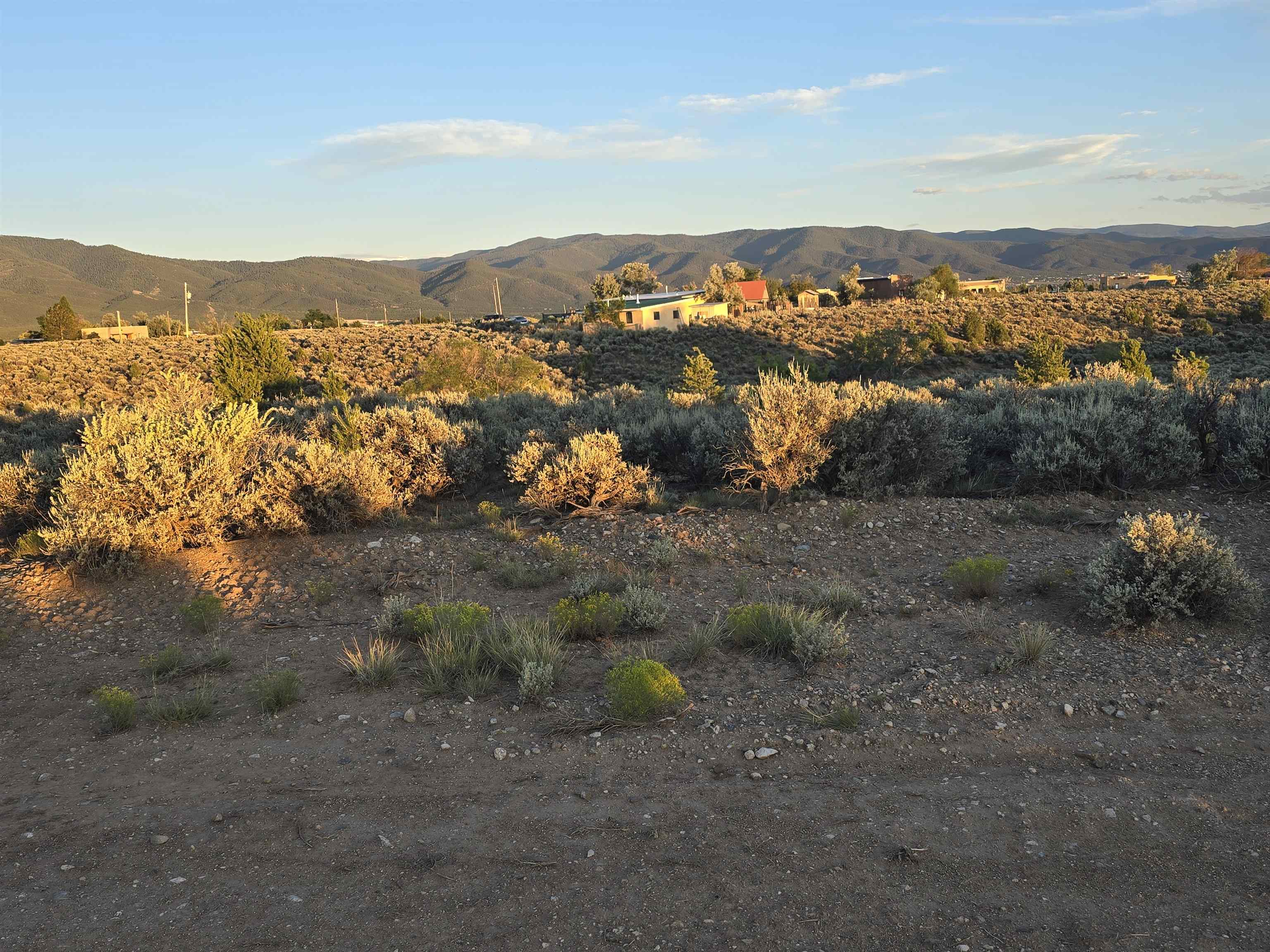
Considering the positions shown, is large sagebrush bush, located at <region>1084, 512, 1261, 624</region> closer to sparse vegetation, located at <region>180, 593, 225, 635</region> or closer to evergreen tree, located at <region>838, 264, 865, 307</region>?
sparse vegetation, located at <region>180, 593, 225, 635</region>

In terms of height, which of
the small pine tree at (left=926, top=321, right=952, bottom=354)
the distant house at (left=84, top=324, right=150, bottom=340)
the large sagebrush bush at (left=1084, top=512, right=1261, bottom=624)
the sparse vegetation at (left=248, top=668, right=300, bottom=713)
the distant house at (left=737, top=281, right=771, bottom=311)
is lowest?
the sparse vegetation at (left=248, top=668, right=300, bottom=713)

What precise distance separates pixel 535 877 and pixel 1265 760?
145 inches

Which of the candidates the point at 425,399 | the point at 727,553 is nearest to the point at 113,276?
the point at 425,399

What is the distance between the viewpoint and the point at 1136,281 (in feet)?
292

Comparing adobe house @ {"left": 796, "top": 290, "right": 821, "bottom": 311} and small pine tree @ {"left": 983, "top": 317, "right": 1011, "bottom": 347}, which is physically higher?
adobe house @ {"left": 796, "top": 290, "right": 821, "bottom": 311}

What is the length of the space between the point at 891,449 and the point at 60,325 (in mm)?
62734

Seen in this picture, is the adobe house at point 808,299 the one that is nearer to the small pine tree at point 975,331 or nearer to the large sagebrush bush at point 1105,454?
the small pine tree at point 975,331

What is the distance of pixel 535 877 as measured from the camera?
3635 mm

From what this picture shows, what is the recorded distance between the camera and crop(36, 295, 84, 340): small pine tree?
56125mm

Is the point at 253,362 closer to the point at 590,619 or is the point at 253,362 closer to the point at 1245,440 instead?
the point at 590,619

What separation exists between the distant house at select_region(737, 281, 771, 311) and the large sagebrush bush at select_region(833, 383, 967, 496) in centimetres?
7153

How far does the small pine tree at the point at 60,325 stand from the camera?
56125 millimetres

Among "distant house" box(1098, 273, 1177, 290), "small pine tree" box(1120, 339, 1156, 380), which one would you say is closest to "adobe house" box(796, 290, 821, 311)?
"distant house" box(1098, 273, 1177, 290)

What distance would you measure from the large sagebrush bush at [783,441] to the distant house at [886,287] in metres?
68.8
